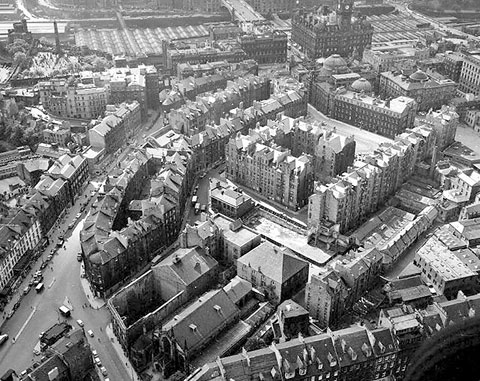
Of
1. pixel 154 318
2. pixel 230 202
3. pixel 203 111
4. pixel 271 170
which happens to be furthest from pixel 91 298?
pixel 203 111

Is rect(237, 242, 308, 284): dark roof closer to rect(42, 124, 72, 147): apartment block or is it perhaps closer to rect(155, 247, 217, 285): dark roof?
rect(155, 247, 217, 285): dark roof

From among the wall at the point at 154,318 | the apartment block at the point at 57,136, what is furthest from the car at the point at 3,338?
the apartment block at the point at 57,136

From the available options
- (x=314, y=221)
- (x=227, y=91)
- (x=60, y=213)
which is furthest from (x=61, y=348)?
(x=227, y=91)

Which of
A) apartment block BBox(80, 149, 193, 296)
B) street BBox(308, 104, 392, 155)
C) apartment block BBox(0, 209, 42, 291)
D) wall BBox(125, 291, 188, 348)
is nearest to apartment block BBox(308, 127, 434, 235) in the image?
street BBox(308, 104, 392, 155)

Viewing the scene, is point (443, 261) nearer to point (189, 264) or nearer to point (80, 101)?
point (189, 264)

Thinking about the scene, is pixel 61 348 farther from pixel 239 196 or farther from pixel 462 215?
pixel 462 215

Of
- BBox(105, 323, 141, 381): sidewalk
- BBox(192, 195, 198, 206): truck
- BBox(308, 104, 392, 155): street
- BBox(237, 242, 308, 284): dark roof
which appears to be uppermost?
BBox(237, 242, 308, 284): dark roof

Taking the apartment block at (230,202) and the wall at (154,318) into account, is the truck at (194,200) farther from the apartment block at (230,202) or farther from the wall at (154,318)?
the wall at (154,318)
